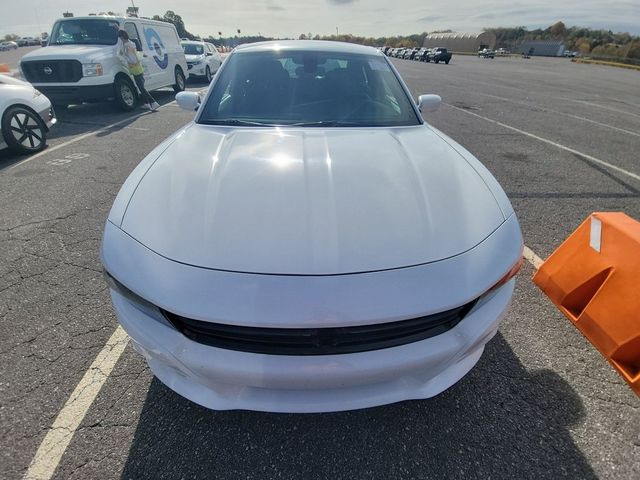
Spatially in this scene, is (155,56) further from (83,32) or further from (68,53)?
(68,53)

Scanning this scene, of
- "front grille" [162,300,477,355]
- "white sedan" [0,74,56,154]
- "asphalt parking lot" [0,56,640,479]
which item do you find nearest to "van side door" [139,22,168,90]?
"white sedan" [0,74,56,154]

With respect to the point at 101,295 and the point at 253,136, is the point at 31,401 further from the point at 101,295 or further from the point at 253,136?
the point at 253,136

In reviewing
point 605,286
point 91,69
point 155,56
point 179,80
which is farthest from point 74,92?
point 605,286

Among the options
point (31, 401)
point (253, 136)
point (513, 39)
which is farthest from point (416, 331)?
point (513, 39)

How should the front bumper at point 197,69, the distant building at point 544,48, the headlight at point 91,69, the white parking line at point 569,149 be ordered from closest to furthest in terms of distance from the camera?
the white parking line at point 569,149 < the headlight at point 91,69 < the front bumper at point 197,69 < the distant building at point 544,48

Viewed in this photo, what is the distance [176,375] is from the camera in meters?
1.45

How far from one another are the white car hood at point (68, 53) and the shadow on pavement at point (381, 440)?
896 cm

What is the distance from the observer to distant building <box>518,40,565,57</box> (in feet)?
233

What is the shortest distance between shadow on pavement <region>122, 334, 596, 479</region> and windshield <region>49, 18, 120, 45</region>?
992cm

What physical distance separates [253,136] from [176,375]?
55.9 inches

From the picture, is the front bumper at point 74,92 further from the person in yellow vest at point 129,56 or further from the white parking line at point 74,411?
the white parking line at point 74,411

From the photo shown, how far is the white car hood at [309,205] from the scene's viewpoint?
4.45ft

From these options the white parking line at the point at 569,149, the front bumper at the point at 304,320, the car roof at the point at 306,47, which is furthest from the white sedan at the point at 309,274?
the white parking line at the point at 569,149

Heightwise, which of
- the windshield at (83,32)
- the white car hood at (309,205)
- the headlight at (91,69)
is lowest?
the white car hood at (309,205)
